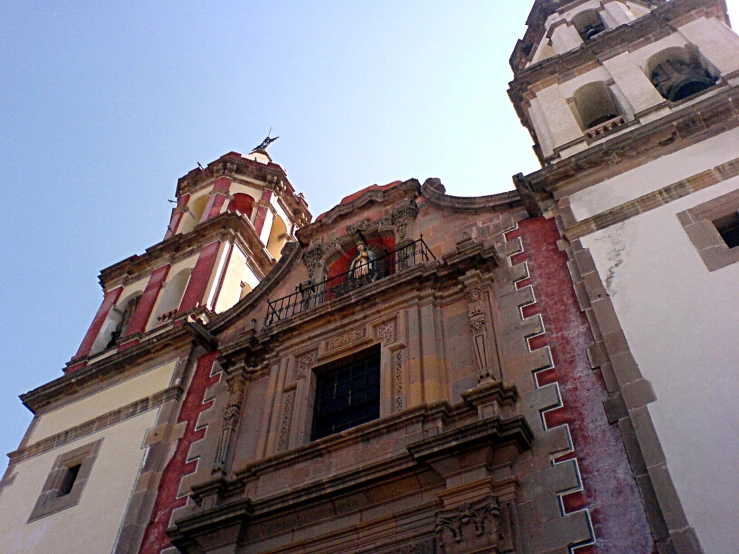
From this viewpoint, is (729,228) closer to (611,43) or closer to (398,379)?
(398,379)

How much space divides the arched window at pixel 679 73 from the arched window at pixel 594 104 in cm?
92

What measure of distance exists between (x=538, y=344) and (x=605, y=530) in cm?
308

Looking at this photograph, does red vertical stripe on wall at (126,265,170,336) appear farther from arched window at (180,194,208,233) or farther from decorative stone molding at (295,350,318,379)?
decorative stone molding at (295,350,318,379)

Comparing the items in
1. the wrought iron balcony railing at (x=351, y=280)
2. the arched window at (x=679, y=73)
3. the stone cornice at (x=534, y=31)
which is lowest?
the wrought iron balcony railing at (x=351, y=280)

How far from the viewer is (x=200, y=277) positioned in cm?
1764

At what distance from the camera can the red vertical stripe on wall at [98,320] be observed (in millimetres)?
17672

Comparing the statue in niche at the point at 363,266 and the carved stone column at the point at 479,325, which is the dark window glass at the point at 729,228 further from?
the statue in niche at the point at 363,266

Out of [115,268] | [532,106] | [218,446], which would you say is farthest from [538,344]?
[115,268]

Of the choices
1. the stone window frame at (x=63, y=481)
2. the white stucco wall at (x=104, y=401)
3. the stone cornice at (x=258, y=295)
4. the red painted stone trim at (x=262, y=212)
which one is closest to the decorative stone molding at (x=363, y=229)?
the stone cornice at (x=258, y=295)

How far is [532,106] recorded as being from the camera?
52.8ft

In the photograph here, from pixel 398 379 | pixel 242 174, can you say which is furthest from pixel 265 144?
pixel 398 379

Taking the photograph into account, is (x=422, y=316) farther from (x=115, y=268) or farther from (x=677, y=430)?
(x=115, y=268)

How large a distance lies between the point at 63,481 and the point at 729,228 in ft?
37.6

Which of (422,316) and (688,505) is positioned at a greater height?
(422,316)
